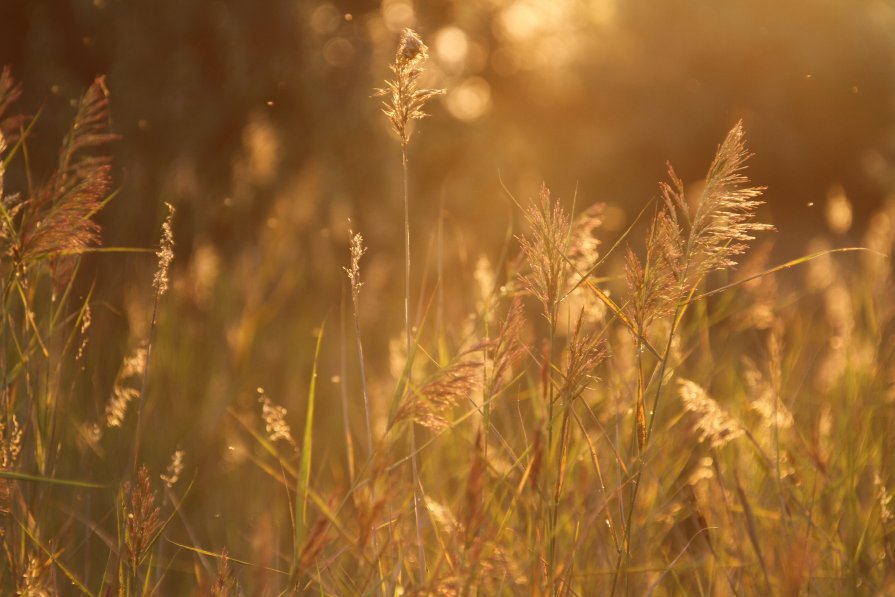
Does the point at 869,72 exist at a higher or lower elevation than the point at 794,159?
higher

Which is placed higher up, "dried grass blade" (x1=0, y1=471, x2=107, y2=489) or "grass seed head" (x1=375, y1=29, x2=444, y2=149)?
"grass seed head" (x1=375, y1=29, x2=444, y2=149)

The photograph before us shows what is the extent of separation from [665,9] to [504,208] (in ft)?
35.0

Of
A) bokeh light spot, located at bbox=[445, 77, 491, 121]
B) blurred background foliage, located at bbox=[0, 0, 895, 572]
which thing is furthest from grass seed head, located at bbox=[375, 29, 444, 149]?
bokeh light spot, located at bbox=[445, 77, 491, 121]

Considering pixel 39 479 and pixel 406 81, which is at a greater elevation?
pixel 406 81

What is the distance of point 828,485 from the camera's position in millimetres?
1867

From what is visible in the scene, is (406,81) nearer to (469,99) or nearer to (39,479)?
(39,479)

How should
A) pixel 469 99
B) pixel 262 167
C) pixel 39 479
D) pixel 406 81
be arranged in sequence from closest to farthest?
pixel 39 479 → pixel 406 81 → pixel 262 167 → pixel 469 99

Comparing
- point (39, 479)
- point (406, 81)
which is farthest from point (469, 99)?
point (39, 479)

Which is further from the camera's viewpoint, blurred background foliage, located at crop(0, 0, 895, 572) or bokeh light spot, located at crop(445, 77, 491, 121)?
bokeh light spot, located at crop(445, 77, 491, 121)

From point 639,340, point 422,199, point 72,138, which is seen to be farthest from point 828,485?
point 422,199

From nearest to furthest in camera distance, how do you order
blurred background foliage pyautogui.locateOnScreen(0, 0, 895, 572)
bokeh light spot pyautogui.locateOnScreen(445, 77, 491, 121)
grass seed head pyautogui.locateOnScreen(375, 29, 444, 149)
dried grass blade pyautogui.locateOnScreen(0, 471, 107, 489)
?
dried grass blade pyautogui.locateOnScreen(0, 471, 107, 489)
grass seed head pyautogui.locateOnScreen(375, 29, 444, 149)
blurred background foliage pyautogui.locateOnScreen(0, 0, 895, 572)
bokeh light spot pyautogui.locateOnScreen(445, 77, 491, 121)

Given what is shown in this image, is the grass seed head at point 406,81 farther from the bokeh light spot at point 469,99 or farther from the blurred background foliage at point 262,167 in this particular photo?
the bokeh light spot at point 469,99

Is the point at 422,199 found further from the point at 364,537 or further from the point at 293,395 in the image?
the point at 364,537

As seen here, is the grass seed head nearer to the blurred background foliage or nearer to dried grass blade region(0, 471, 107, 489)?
the blurred background foliage
